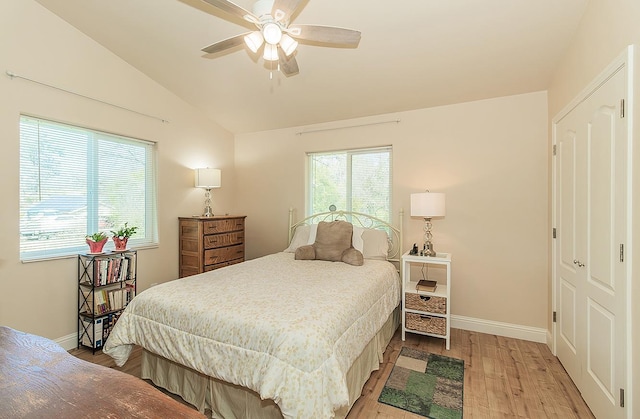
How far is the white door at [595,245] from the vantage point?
5.45 ft

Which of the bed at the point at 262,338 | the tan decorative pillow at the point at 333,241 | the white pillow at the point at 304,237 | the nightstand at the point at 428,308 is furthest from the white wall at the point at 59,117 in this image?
the nightstand at the point at 428,308

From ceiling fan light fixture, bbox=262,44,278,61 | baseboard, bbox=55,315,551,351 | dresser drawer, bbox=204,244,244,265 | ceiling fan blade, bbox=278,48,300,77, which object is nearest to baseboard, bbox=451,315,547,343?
baseboard, bbox=55,315,551,351

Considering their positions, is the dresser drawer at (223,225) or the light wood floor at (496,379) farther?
the dresser drawer at (223,225)

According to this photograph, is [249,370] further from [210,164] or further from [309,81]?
[210,164]

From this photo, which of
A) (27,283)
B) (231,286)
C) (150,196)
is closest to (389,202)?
(231,286)

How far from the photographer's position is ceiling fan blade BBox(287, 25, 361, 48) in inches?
73.1

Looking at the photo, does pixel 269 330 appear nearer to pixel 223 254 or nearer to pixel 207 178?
pixel 223 254

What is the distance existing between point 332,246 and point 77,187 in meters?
2.61

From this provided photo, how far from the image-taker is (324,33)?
190 centimetres

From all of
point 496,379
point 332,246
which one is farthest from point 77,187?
point 496,379

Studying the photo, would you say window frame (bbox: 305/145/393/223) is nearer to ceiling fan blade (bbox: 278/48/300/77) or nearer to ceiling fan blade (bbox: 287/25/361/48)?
ceiling fan blade (bbox: 278/48/300/77)

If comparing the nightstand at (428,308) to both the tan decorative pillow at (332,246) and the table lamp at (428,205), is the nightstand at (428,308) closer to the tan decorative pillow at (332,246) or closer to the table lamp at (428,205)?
the table lamp at (428,205)

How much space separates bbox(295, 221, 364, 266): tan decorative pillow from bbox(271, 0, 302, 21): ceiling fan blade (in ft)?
6.73

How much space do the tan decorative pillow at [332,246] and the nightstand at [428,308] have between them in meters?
0.60
